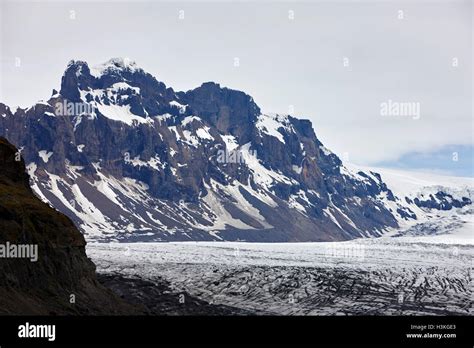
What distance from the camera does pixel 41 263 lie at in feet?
173

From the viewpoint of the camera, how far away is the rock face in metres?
48.2

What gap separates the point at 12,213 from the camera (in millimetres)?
52000

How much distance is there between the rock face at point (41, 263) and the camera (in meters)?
48.2
